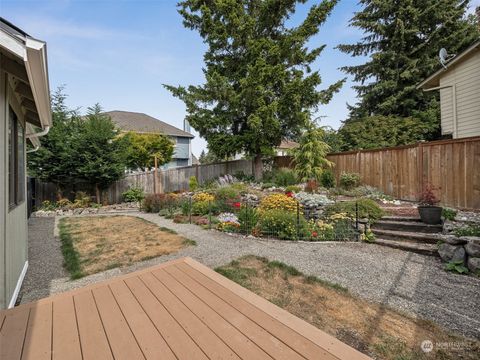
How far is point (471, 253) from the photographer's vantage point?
13.4 feet

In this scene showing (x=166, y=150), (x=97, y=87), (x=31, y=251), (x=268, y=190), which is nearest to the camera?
(x=31, y=251)

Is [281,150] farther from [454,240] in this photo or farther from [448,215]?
[454,240]

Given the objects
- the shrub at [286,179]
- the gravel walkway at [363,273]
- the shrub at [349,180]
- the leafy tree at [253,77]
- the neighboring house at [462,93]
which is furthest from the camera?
the leafy tree at [253,77]

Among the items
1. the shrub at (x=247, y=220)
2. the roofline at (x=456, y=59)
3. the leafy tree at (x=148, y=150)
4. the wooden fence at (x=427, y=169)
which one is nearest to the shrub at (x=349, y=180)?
the wooden fence at (x=427, y=169)

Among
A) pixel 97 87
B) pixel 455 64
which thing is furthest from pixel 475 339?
pixel 97 87

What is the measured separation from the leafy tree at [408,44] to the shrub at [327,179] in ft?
19.8

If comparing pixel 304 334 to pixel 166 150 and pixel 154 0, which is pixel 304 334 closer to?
pixel 154 0

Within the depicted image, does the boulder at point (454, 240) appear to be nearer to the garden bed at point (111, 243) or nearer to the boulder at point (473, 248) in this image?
the boulder at point (473, 248)

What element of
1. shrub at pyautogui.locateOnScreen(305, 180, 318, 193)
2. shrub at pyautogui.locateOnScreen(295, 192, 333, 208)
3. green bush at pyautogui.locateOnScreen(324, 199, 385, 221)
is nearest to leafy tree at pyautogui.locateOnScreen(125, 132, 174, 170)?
shrub at pyautogui.locateOnScreen(305, 180, 318, 193)

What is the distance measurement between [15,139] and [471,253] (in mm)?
7078

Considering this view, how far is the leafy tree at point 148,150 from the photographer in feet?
49.1

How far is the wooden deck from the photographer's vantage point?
1.59 meters

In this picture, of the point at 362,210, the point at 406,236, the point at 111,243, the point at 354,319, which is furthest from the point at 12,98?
the point at 406,236

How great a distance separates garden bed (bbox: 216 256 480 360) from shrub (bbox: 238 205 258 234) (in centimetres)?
241
